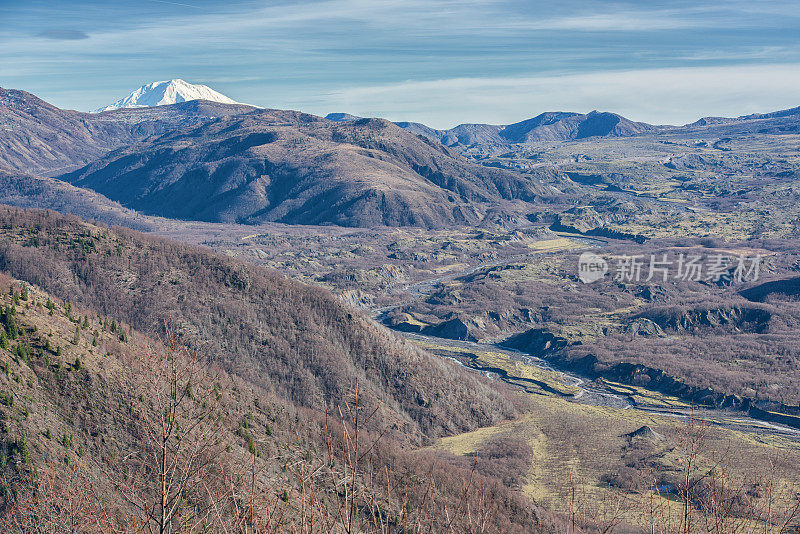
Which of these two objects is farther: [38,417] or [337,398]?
[337,398]

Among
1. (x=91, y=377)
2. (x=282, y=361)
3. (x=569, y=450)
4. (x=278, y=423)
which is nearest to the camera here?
(x=91, y=377)

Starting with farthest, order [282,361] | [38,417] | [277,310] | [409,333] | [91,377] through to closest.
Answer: [409,333], [277,310], [282,361], [91,377], [38,417]

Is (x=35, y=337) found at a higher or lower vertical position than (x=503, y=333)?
higher

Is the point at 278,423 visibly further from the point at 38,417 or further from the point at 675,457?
the point at 675,457

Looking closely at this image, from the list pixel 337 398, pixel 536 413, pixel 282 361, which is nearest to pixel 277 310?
pixel 282 361

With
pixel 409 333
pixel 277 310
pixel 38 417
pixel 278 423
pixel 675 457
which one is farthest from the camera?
pixel 409 333

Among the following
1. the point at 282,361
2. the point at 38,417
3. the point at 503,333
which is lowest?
the point at 503,333

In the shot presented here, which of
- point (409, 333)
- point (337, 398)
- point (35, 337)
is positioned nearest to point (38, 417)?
point (35, 337)

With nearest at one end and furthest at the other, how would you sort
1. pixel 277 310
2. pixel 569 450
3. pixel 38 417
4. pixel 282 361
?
pixel 38 417 < pixel 569 450 < pixel 282 361 < pixel 277 310

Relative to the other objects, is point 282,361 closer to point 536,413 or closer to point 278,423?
point 278,423
